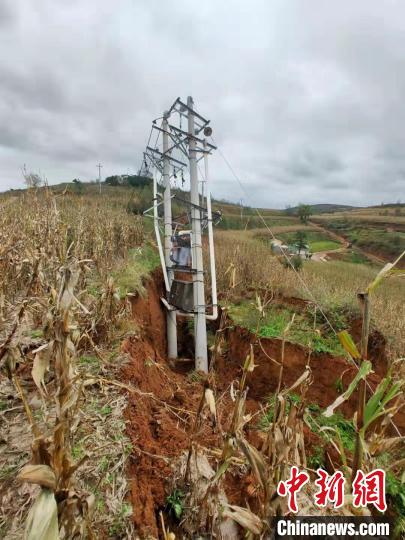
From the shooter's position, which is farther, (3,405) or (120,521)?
(3,405)

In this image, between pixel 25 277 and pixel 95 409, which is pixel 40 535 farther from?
pixel 25 277

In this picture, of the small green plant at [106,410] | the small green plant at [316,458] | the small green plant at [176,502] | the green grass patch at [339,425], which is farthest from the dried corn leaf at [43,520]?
the green grass patch at [339,425]

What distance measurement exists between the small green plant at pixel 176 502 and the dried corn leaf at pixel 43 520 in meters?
1.19

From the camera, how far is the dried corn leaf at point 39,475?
3.14 ft

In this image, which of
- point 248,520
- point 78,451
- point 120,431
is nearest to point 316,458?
point 120,431

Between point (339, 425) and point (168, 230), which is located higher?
point (168, 230)

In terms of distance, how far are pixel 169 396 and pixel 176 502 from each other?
5.17ft

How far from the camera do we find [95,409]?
7.39 feet

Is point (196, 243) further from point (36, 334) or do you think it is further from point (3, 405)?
point (3, 405)

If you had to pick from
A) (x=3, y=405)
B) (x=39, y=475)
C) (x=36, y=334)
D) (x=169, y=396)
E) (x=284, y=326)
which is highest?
Result: (x=39, y=475)

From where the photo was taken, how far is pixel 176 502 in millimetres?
1930

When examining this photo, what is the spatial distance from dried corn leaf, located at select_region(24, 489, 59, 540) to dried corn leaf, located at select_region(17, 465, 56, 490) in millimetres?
32

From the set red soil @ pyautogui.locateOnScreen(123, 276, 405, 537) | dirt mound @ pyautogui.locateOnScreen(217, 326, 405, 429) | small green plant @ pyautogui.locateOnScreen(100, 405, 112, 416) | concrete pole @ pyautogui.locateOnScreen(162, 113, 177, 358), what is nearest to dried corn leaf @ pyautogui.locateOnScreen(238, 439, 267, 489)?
A: red soil @ pyautogui.locateOnScreen(123, 276, 405, 537)

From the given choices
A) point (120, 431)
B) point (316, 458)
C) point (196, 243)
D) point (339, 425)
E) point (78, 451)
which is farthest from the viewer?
point (196, 243)
